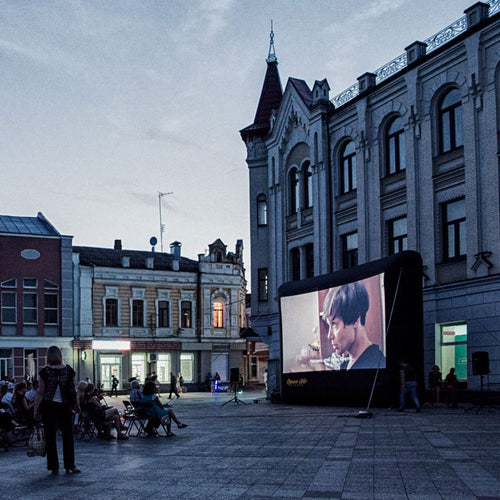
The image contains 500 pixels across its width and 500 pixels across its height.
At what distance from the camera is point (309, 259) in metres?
33.0

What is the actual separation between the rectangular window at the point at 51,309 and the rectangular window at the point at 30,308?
0.67 m

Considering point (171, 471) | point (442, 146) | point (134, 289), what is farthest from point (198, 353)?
point (171, 471)

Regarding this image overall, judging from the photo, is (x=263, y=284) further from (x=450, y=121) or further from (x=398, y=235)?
(x=450, y=121)

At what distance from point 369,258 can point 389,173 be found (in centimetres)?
320

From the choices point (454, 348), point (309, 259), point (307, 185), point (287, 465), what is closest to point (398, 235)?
point (454, 348)

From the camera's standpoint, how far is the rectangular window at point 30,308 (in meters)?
49.6

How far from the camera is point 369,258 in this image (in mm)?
28219

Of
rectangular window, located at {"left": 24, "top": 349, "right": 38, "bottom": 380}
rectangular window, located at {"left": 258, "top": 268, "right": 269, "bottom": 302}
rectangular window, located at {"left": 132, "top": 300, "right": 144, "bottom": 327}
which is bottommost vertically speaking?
rectangular window, located at {"left": 24, "top": 349, "right": 38, "bottom": 380}

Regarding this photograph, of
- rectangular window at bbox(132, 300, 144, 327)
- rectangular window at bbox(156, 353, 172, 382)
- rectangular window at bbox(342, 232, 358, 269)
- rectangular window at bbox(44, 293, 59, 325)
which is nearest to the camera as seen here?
rectangular window at bbox(342, 232, 358, 269)

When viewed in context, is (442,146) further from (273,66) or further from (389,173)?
(273,66)

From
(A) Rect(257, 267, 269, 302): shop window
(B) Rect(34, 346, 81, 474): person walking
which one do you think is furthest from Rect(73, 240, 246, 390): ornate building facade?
(B) Rect(34, 346, 81, 474): person walking

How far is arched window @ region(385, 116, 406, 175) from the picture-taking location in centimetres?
2716

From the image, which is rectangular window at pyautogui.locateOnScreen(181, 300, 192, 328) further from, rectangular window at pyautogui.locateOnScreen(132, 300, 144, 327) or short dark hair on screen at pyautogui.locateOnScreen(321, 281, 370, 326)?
short dark hair on screen at pyautogui.locateOnScreen(321, 281, 370, 326)

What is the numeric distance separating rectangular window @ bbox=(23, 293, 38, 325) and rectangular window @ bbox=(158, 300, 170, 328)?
10195mm
